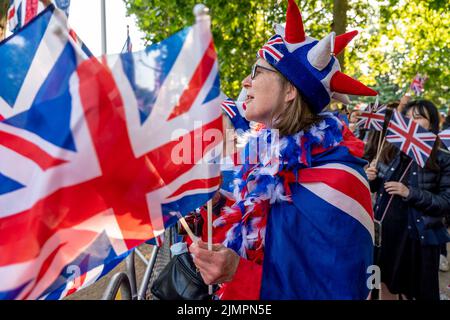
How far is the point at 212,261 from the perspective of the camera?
138 centimetres

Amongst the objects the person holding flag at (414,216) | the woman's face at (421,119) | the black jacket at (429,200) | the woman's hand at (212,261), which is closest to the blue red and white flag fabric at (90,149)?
the woman's hand at (212,261)

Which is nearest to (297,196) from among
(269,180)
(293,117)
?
(269,180)

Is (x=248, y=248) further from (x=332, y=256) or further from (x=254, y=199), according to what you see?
(x=332, y=256)

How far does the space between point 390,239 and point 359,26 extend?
691 cm

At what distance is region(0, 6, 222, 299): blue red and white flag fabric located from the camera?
48.1 inches

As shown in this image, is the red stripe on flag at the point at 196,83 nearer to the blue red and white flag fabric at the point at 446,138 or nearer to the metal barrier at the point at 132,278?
the metal barrier at the point at 132,278

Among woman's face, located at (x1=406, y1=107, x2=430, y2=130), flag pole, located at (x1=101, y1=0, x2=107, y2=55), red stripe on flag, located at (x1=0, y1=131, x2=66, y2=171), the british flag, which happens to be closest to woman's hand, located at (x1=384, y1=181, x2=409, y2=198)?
woman's face, located at (x1=406, y1=107, x2=430, y2=130)

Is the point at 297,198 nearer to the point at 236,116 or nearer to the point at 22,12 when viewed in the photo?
the point at 236,116

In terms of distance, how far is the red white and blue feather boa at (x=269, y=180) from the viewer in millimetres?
1738

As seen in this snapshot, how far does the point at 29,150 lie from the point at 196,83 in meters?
0.62

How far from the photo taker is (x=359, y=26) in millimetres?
8727

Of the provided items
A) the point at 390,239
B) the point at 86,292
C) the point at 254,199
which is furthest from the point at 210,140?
the point at 86,292
